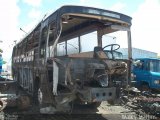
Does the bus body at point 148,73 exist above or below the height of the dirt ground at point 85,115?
above

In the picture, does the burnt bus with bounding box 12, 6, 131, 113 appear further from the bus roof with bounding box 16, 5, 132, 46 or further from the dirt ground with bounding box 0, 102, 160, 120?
the dirt ground with bounding box 0, 102, 160, 120

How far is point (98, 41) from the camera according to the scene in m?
9.32

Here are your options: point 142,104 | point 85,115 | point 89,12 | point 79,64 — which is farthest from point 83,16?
point 142,104

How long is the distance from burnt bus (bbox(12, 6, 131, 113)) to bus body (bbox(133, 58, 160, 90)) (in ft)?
23.2

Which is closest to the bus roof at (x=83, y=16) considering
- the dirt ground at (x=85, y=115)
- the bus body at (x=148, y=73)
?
the dirt ground at (x=85, y=115)

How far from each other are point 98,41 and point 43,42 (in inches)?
75.3

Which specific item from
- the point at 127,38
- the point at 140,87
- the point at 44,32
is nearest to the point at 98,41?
the point at 127,38

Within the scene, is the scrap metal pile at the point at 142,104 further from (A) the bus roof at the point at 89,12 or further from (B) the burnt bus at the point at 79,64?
(A) the bus roof at the point at 89,12

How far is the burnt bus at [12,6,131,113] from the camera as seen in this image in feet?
24.8

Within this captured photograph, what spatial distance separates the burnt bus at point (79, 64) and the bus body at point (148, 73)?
7058mm

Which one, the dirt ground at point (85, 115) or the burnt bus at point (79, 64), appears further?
the dirt ground at point (85, 115)

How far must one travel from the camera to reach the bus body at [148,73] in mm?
15443

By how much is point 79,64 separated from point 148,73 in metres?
8.64

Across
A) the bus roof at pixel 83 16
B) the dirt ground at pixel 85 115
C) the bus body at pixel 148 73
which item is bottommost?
the dirt ground at pixel 85 115
